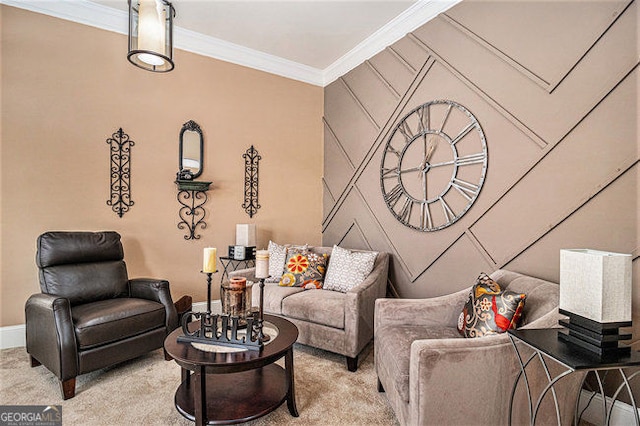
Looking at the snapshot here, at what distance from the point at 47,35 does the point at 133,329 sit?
2607 mm

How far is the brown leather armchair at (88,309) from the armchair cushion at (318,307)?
930 millimetres

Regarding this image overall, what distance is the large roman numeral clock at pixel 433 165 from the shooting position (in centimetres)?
261

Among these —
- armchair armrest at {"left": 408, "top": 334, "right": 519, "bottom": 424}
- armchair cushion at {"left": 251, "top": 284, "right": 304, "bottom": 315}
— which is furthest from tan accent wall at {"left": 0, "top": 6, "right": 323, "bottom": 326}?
armchair armrest at {"left": 408, "top": 334, "right": 519, "bottom": 424}

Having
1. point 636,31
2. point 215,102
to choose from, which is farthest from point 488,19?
point 215,102

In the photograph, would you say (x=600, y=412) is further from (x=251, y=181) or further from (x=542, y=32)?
(x=251, y=181)

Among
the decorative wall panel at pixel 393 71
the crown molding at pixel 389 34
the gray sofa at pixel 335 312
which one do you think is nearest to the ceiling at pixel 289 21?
the crown molding at pixel 389 34

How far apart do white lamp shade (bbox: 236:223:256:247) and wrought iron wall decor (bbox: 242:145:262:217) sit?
28 centimetres

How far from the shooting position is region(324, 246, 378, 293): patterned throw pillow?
3.00 meters

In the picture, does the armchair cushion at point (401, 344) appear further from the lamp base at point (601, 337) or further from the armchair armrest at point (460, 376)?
the lamp base at point (601, 337)

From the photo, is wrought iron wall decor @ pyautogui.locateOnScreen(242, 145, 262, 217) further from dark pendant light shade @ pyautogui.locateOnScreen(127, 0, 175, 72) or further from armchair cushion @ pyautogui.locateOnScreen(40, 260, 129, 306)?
dark pendant light shade @ pyautogui.locateOnScreen(127, 0, 175, 72)

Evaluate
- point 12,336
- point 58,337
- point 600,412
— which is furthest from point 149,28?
point 600,412

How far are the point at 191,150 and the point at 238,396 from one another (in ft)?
8.38

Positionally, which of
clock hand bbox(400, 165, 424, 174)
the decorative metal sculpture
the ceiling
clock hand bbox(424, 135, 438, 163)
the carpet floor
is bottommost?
the carpet floor

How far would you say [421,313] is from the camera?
2.20m
